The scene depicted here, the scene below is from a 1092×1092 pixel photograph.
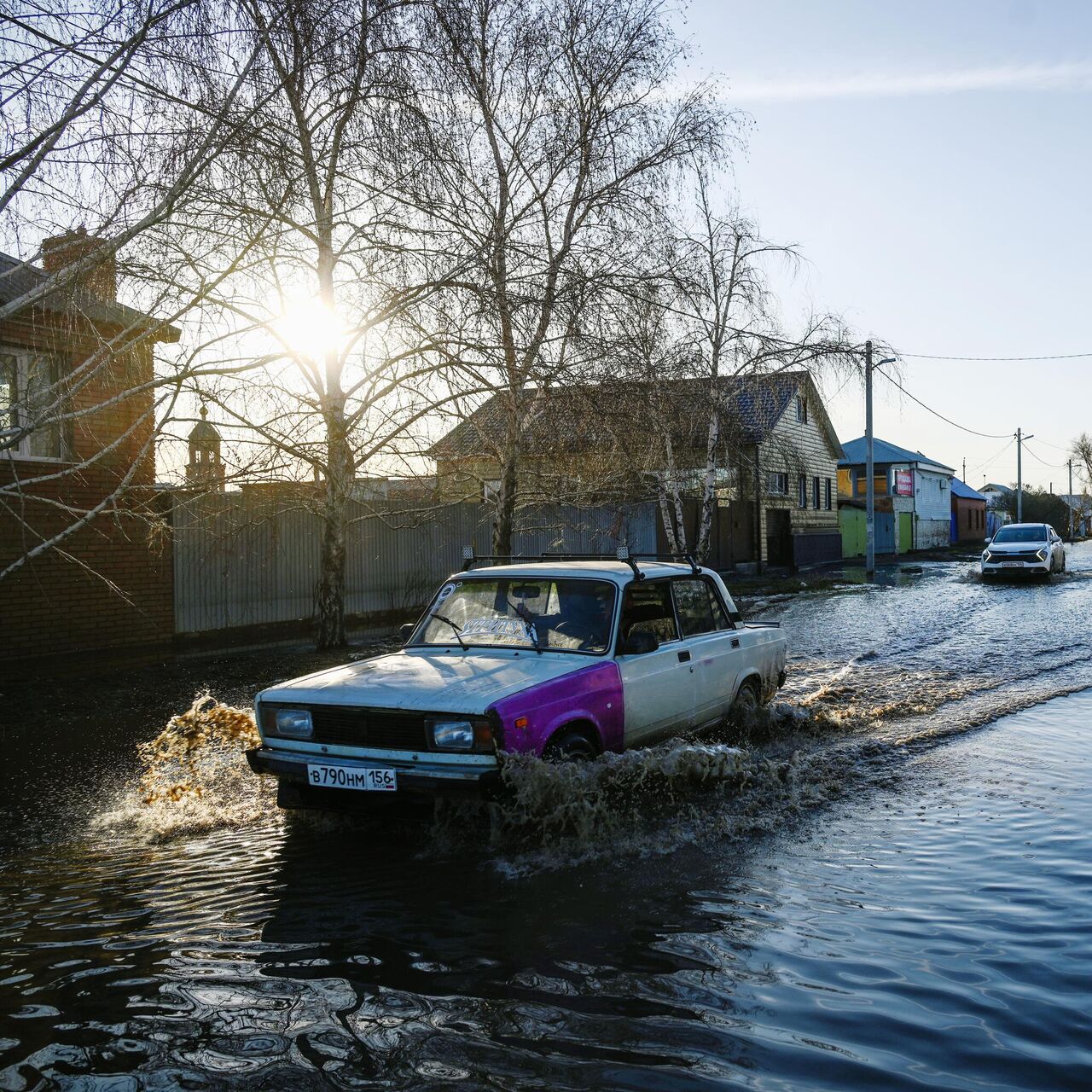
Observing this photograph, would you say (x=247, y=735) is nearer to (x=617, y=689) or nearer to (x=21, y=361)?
(x=617, y=689)

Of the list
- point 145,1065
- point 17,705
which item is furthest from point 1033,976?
point 17,705

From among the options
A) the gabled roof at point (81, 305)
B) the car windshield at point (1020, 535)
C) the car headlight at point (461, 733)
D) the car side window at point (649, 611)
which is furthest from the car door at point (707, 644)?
the car windshield at point (1020, 535)

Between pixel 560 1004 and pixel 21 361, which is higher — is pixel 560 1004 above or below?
below

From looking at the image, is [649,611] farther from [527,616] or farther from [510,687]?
[510,687]

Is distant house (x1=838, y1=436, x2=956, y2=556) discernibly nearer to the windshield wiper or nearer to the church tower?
the church tower

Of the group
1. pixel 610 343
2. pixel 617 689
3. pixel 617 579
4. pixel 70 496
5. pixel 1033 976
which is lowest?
pixel 1033 976

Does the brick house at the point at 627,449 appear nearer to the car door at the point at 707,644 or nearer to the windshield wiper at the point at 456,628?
the car door at the point at 707,644

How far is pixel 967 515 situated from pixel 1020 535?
41544 millimetres

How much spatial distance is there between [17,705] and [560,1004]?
8.65 m

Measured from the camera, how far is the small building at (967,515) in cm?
6531

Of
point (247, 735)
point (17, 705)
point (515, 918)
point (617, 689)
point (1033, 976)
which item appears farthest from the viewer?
point (17, 705)

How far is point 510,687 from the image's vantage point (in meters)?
5.31

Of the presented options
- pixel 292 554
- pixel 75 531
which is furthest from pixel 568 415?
pixel 75 531

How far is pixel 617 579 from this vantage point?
6559 mm
